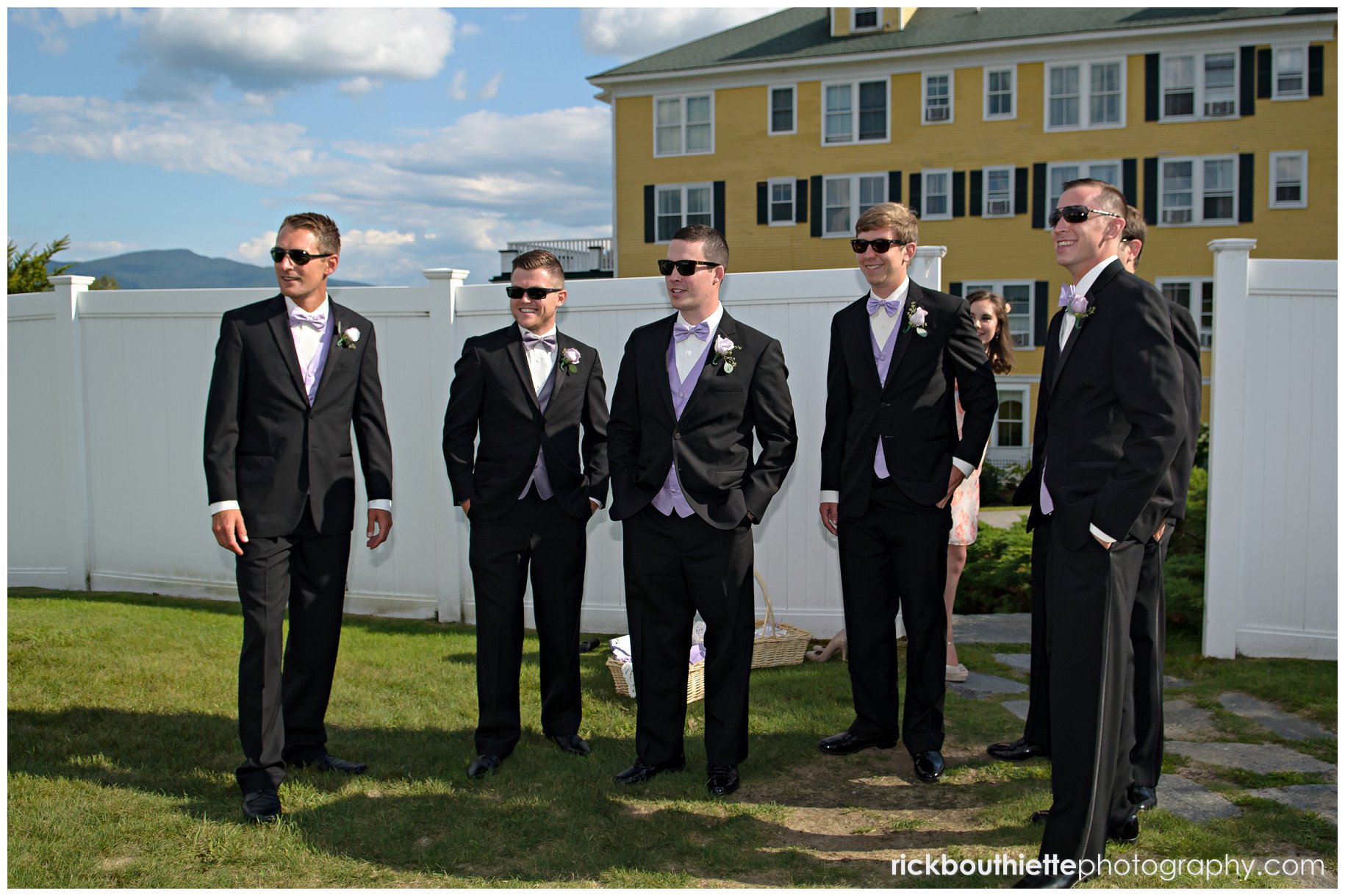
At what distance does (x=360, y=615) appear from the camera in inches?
304

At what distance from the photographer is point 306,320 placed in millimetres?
4445

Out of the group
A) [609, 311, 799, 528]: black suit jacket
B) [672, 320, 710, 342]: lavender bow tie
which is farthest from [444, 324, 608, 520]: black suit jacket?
[672, 320, 710, 342]: lavender bow tie

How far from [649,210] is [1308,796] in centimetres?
2339

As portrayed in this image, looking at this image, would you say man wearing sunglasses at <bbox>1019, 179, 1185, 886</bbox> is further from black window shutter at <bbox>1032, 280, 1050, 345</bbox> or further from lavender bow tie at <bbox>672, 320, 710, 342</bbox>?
black window shutter at <bbox>1032, 280, 1050, 345</bbox>

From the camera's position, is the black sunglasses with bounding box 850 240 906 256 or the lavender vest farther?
the black sunglasses with bounding box 850 240 906 256

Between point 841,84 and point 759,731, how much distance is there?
22.6 meters

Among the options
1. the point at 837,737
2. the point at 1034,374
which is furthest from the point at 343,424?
the point at 1034,374

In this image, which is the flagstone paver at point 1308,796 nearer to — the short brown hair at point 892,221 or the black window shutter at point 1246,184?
the short brown hair at point 892,221

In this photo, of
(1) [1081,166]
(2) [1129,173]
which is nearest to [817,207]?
(1) [1081,166]

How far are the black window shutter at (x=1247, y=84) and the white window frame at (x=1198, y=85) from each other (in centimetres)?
6

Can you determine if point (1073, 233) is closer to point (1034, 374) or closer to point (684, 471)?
point (684, 471)

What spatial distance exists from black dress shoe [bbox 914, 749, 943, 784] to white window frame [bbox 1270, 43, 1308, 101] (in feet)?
76.7

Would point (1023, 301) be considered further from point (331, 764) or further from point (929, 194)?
point (331, 764)

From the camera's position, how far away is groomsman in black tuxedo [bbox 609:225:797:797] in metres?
4.37
